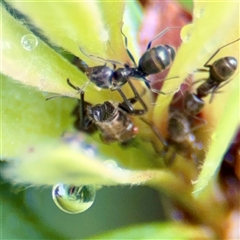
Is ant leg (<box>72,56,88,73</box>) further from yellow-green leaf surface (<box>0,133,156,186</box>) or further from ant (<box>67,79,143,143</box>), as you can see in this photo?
yellow-green leaf surface (<box>0,133,156,186</box>)

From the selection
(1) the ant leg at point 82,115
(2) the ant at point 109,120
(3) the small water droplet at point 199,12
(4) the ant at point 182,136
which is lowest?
(4) the ant at point 182,136

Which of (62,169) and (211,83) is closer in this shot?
(62,169)

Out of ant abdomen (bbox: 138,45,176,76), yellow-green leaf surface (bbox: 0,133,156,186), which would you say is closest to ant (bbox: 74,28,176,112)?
ant abdomen (bbox: 138,45,176,76)

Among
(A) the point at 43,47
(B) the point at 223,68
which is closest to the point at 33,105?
(A) the point at 43,47

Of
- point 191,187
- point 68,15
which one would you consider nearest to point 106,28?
point 68,15

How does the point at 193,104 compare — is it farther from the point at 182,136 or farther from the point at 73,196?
the point at 73,196

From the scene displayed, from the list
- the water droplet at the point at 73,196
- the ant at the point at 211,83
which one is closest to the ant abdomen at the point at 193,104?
the ant at the point at 211,83

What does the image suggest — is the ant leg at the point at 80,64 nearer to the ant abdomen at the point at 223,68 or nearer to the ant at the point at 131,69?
the ant at the point at 131,69
